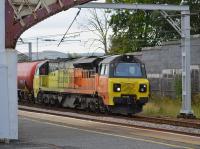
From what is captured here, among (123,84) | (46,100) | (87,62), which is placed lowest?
(46,100)

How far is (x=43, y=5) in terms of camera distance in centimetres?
1552

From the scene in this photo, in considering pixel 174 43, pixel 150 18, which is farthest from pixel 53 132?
pixel 150 18

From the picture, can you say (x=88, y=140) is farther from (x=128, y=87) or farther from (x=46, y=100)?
(x=46, y=100)

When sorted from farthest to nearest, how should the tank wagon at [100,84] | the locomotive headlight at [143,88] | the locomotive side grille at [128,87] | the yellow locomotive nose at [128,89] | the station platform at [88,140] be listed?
the locomotive headlight at [143,88] < the locomotive side grille at [128,87] < the tank wagon at [100,84] < the yellow locomotive nose at [128,89] < the station platform at [88,140]

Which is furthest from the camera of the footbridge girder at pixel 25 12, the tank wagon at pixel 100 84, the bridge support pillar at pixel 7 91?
the tank wagon at pixel 100 84

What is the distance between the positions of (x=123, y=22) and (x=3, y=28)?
43.3 m

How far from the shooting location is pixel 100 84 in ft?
87.8

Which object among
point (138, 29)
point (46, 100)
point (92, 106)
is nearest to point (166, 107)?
point (92, 106)

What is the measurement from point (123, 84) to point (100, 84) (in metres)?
1.26

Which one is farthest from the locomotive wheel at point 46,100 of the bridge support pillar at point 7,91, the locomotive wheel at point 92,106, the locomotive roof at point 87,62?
the bridge support pillar at point 7,91

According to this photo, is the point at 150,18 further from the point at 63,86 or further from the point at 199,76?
the point at 63,86

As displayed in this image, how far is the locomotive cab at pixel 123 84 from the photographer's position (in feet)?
85.1

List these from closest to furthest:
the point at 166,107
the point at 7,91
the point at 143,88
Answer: the point at 7,91, the point at 143,88, the point at 166,107

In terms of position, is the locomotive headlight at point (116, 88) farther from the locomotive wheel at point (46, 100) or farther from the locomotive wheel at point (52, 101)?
the locomotive wheel at point (46, 100)
